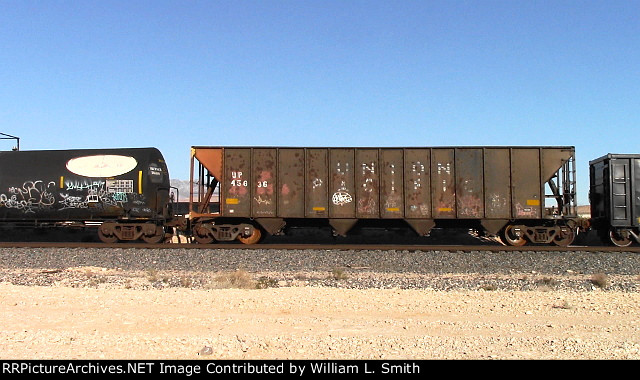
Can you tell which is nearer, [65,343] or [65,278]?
[65,343]

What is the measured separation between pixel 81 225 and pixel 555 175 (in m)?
16.4

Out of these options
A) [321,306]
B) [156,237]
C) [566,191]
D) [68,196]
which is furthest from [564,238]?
[68,196]

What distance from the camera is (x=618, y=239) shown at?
50.9 feet

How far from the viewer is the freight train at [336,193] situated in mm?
15188

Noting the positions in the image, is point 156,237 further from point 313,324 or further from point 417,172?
point 313,324

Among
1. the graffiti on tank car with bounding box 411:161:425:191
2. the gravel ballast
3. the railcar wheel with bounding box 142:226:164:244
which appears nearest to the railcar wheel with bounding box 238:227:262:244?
the gravel ballast

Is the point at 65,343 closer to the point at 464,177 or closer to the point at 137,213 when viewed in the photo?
the point at 137,213

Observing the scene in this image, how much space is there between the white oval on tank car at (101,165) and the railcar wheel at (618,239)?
1661 centimetres

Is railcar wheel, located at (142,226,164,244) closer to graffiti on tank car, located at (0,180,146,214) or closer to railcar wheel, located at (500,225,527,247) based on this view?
graffiti on tank car, located at (0,180,146,214)

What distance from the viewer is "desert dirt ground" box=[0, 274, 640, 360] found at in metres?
4.88

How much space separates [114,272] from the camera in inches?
440

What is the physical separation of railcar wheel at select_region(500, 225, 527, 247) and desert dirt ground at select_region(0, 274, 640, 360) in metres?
6.52

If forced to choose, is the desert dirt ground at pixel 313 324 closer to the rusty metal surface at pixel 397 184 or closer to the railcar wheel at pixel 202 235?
the rusty metal surface at pixel 397 184
